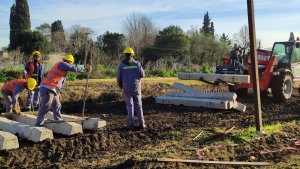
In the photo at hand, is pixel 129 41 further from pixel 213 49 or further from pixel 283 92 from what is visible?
pixel 283 92

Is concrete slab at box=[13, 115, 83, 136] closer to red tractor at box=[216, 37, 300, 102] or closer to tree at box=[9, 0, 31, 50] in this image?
red tractor at box=[216, 37, 300, 102]

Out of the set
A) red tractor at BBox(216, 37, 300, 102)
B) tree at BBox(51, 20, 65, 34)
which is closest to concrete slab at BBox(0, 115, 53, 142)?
red tractor at BBox(216, 37, 300, 102)

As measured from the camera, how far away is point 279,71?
11.9 m

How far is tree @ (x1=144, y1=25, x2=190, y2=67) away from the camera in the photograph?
37281 millimetres

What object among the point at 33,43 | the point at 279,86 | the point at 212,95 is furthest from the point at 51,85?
the point at 33,43

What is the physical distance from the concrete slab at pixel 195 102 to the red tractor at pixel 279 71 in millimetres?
2277

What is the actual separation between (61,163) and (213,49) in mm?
41578

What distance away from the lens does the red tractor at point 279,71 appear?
11.8 metres

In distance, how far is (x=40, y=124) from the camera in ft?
24.8

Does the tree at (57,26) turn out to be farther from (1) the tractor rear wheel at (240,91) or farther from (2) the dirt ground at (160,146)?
(2) the dirt ground at (160,146)

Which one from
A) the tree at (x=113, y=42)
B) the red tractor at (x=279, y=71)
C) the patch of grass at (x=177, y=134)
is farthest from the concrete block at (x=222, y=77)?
the tree at (x=113, y=42)

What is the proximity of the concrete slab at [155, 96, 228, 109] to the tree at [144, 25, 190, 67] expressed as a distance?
2447 cm

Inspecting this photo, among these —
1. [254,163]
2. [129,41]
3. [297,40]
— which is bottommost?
[254,163]

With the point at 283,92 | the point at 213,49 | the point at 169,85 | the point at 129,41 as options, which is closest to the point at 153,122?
the point at 283,92
